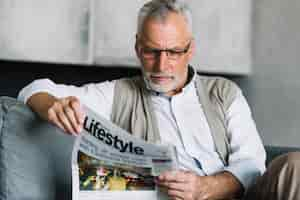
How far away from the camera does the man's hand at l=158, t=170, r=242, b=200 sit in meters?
1.25

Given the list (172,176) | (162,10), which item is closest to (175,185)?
(172,176)

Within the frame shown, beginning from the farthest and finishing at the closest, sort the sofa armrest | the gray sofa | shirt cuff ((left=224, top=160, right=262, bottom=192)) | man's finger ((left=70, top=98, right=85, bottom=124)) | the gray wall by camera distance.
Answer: the gray wall → the sofa armrest → shirt cuff ((left=224, top=160, right=262, bottom=192)) → the gray sofa → man's finger ((left=70, top=98, right=85, bottom=124))

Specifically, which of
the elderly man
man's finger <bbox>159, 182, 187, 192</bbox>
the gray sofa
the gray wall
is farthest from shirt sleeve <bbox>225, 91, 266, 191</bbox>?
the gray wall

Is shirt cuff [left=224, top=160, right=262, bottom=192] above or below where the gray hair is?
below

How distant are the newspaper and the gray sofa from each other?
15 cm

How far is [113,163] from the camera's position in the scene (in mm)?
1259

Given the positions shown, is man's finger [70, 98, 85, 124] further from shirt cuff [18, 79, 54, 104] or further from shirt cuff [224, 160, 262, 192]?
shirt cuff [224, 160, 262, 192]

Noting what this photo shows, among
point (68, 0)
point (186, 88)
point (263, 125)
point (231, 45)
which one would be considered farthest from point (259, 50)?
point (186, 88)

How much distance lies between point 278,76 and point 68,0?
0.94 metres

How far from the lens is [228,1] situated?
2.67m

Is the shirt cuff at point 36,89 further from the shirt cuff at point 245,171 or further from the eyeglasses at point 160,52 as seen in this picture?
the shirt cuff at point 245,171

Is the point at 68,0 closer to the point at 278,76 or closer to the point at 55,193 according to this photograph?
the point at 278,76

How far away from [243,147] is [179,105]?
0.20 meters

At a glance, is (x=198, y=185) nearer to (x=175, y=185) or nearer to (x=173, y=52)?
(x=175, y=185)
